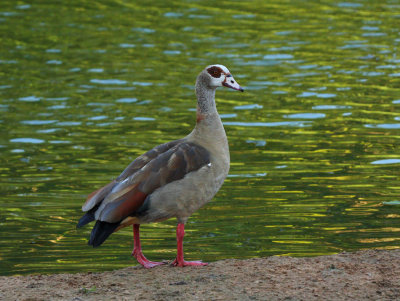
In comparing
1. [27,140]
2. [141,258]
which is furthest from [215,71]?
[27,140]

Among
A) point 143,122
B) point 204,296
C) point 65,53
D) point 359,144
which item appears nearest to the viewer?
point 204,296

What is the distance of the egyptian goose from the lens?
357 inches

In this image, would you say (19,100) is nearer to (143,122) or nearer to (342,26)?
(143,122)

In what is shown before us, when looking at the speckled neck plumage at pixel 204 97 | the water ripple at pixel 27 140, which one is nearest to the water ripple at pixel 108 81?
the water ripple at pixel 27 140

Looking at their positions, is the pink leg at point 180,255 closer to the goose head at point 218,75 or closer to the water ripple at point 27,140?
the goose head at point 218,75

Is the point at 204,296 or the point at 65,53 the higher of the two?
the point at 204,296

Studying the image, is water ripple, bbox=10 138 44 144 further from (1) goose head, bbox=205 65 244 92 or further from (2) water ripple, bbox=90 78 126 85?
(1) goose head, bbox=205 65 244 92

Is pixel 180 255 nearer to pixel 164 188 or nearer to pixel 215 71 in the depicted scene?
pixel 164 188

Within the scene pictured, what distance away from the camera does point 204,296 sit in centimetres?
825

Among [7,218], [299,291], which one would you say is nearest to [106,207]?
[299,291]

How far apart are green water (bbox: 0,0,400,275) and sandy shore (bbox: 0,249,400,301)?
3.57 feet

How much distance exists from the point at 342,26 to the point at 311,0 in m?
5.11

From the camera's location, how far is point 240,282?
28.4 feet

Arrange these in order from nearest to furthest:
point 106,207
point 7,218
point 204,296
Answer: point 204,296
point 106,207
point 7,218
